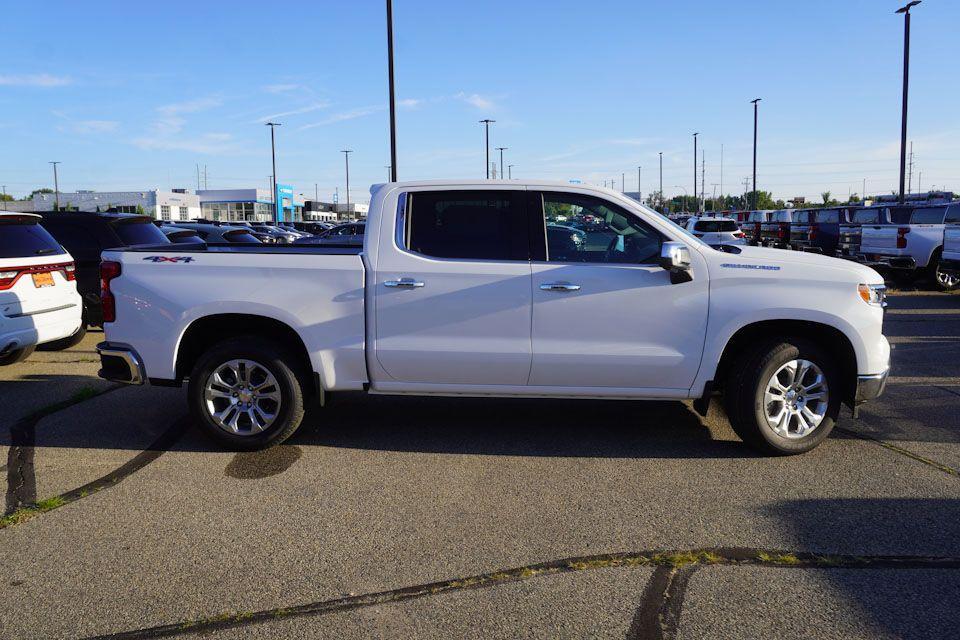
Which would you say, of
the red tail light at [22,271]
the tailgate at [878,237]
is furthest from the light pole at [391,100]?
the tailgate at [878,237]

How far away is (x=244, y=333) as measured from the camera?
5.86 meters

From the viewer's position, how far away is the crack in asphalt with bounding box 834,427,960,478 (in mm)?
5273

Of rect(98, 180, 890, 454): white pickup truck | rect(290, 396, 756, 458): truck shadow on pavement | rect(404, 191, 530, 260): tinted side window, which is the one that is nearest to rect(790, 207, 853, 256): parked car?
rect(290, 396, 756, 458): truck shadow on pavement

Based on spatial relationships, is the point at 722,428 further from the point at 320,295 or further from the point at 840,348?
the point at 320,295

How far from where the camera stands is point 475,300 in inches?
216

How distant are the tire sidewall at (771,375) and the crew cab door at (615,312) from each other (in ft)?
1.51

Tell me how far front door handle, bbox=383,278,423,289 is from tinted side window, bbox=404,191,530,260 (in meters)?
0.25

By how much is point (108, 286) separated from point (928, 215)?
18246 mm

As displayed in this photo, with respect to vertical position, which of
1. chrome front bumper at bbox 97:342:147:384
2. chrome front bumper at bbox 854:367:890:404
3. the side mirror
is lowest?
chrome front bumper at bbox 854:367:890:404

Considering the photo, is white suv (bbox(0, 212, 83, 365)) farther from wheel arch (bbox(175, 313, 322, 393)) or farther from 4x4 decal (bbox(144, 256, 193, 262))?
4x4 decal (bbox(144, 256, 193, 262))

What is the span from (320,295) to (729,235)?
2330cm

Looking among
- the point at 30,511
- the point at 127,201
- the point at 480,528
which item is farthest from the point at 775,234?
the point at 127,201

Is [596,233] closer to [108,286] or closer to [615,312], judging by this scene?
[615,312]

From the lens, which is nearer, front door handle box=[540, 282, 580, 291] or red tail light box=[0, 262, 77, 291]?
front door handle box=[540, 282, 580, 291]
